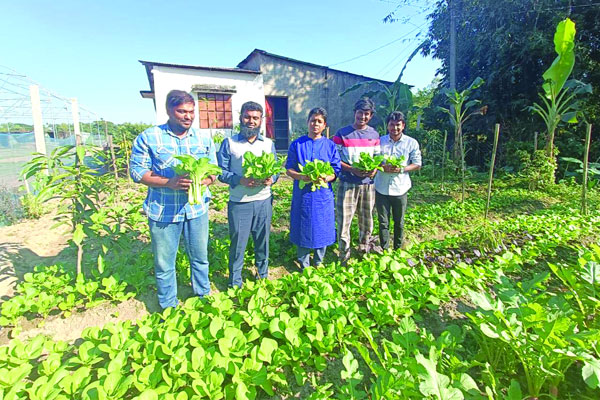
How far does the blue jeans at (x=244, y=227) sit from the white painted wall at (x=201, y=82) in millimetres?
8266

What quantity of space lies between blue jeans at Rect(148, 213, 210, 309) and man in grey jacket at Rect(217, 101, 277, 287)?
291mm

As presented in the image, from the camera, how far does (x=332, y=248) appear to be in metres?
3.87

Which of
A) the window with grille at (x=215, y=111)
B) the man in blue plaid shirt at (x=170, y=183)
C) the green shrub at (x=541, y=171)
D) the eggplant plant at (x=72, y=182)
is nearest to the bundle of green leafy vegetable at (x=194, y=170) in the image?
the man in blue plaid shirt at (x=170, y=183)

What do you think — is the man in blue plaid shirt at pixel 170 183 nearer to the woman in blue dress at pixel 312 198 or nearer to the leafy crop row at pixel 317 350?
the leafy crop row at pixel 317 350

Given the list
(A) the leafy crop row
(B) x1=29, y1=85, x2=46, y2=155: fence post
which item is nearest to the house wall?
(B) x1=29, y1=85, x2=46, y2=155: fence post

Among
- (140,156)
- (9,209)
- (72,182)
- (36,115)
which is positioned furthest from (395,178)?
(36,115)

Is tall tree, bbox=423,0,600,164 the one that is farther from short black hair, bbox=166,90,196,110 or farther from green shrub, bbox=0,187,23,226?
green shrub, bbox=0,187,23,226

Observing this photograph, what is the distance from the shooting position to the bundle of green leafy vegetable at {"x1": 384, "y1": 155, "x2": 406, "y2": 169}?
3.13m

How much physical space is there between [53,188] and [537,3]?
11.9 m

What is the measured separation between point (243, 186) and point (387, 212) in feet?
5.87

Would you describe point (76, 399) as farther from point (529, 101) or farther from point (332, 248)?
point (529, 101)

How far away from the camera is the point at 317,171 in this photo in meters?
2.76

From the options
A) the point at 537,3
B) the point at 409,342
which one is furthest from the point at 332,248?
the point at 537,3

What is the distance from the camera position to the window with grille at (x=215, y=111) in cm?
1167
